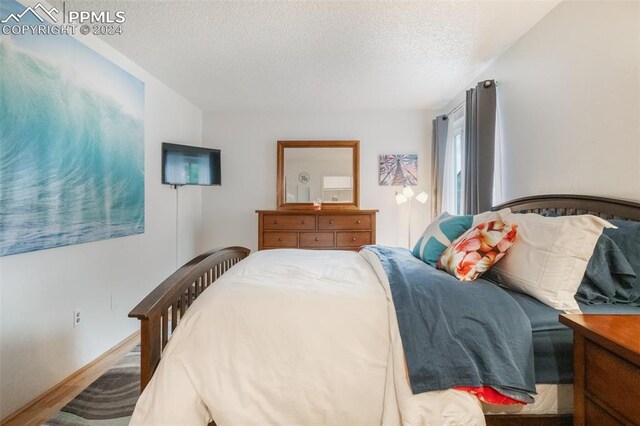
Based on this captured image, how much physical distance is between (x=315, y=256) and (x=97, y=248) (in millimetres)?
1704

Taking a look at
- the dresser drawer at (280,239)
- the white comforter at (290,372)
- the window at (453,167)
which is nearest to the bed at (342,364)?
the white comforter at (290,372)

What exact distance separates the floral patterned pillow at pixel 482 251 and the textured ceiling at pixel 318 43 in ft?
4.87

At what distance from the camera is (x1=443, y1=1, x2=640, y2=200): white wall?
4.81 ft

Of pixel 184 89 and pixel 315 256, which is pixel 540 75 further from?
pixel 184 89

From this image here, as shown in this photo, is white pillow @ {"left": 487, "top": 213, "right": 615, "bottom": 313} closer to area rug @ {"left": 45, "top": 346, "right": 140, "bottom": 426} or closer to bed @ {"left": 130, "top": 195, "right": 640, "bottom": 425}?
bed @ {"left": 130, "top": 195, "right": 640, "bottom": 425}

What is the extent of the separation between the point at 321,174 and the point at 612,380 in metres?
3.36

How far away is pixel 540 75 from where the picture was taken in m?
2.04

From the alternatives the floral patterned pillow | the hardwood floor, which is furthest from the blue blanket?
the hardwood floor

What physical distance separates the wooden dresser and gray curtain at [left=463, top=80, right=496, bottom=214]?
47.7 inches

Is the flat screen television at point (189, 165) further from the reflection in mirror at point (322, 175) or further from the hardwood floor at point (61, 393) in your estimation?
the hardwood floor at point (61, 393)

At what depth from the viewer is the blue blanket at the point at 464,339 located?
3.51 feet

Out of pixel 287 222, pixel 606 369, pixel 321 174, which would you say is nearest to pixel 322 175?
pixel 321 174

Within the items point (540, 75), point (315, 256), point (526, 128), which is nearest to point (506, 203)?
point (526, 128)

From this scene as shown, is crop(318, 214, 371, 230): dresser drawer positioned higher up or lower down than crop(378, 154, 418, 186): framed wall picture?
lower down
